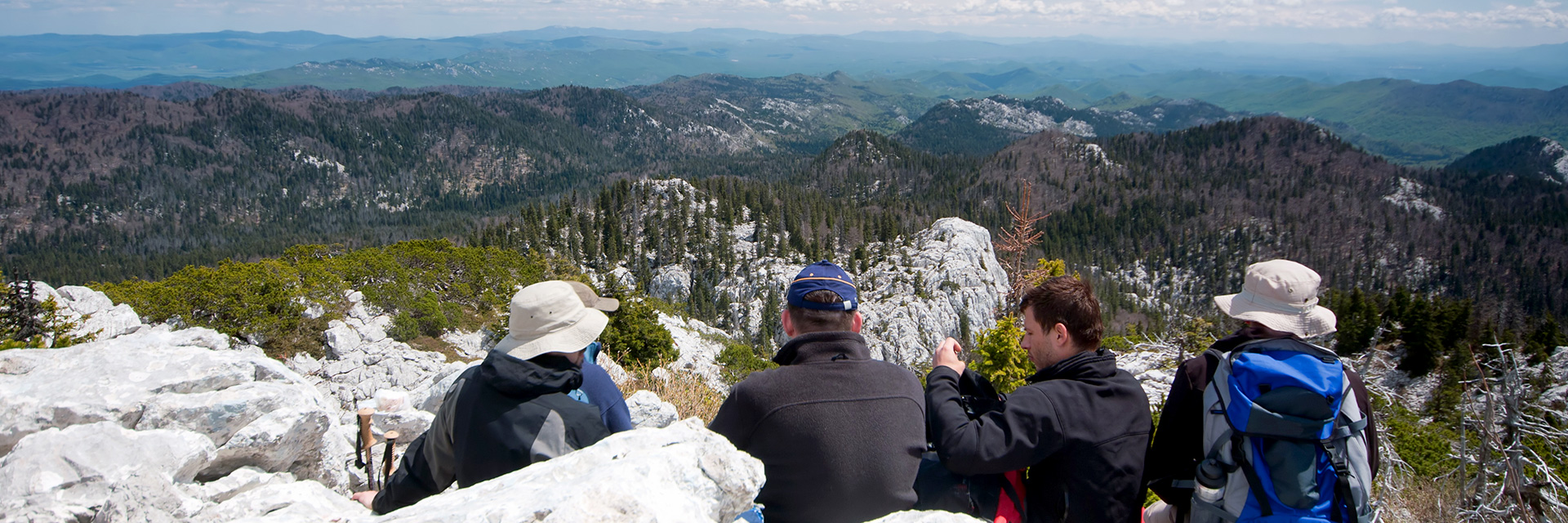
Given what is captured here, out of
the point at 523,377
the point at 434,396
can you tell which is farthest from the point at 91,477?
the point at 434,396

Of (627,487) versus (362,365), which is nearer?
(627,487)

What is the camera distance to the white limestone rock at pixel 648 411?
898 centimetres

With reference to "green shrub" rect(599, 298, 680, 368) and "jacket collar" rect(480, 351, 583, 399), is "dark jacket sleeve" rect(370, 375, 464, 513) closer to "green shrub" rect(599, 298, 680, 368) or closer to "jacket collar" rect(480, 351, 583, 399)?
"jacket collar" rect(480, 351, 583, 399)

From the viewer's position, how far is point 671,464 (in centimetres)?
→ 408

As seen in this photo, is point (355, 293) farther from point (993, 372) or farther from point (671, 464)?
point (671, 464)

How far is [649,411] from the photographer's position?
907 centimetres

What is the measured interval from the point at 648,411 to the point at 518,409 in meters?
4.16

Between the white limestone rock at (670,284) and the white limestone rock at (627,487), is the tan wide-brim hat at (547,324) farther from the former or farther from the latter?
the white limestone rock at (670,284)

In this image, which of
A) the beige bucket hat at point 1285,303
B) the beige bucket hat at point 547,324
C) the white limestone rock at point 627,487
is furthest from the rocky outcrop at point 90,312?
the beige bucket hat at point 1285,303

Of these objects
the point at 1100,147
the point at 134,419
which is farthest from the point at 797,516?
the point at 1100,147

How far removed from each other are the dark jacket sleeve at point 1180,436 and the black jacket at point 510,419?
444cm

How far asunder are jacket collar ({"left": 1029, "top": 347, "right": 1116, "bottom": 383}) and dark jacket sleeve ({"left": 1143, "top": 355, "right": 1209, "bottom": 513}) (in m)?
0.54

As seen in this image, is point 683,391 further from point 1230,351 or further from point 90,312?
point 90,312

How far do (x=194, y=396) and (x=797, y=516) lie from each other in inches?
234
